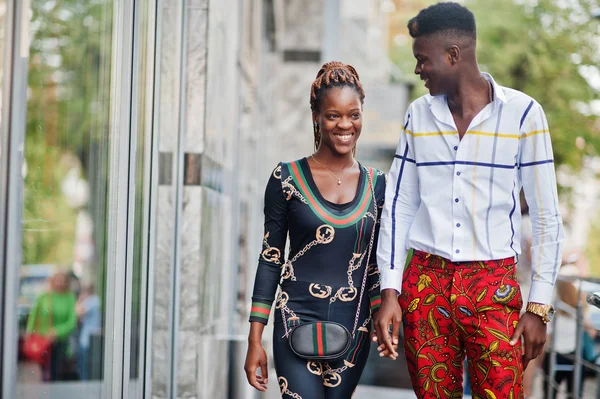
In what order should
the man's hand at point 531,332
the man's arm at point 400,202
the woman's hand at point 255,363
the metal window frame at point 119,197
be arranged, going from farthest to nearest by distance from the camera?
the metal window frame at point 119,197 → the woman's hand at point 255,363 → the man's arm at point 400,202 → the man's hand at point 531,332

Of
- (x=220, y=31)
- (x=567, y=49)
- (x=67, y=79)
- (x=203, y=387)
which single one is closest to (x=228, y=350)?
(x=203, y=387)

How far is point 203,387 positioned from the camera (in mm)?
4754

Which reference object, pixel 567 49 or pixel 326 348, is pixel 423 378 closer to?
pixel 326 348

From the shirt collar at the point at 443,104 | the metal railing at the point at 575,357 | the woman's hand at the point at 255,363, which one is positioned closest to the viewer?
the shirt collar at the point at 443,104

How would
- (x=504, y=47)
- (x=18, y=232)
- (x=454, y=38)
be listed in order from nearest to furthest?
(x=18, y=232) → (x=454, y=38) → (x=504, y=47)

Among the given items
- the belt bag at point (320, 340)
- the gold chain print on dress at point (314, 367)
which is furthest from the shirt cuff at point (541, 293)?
the gold chain print on dress at point (314, 367)

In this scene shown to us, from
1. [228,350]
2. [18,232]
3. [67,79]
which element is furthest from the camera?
[228,350]

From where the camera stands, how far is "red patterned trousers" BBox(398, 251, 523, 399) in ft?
9.52

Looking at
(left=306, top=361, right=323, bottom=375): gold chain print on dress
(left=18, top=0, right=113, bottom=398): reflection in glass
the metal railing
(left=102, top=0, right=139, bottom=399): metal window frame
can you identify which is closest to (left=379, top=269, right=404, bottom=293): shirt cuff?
(left=306, top=361, right=323, bottom=375): gold chain print on dress

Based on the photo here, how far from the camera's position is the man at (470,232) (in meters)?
2.91

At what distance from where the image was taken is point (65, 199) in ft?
11.7

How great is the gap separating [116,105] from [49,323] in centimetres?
100

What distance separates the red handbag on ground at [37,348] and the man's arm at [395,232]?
1176 millimetres

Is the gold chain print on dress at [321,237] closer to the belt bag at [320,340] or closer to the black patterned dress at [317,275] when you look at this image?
the black patterned dress at [317,275]
